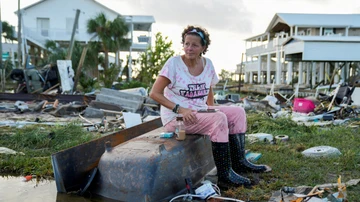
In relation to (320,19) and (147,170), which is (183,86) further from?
(320,19)

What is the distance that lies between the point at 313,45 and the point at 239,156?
1876cm

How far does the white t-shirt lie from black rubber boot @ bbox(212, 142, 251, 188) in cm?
54

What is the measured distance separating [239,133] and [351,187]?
1.24 meters

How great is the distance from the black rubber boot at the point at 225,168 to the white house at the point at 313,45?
16680 millimetres

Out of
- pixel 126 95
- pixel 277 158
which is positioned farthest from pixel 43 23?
pixel 277 158

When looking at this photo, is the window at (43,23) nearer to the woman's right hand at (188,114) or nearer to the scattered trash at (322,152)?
the scattered trash at (322,152)

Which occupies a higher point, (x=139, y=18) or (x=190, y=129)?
(x=139, y=18)

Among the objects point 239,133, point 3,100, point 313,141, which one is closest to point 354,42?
point 313,141

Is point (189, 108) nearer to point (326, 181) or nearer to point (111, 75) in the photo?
point (326, 181)

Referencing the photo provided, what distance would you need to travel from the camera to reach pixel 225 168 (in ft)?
12.4

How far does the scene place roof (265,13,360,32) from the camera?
27.5 m

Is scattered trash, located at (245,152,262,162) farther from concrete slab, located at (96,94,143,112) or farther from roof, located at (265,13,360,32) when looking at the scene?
roof, located at (265,13,360,32)

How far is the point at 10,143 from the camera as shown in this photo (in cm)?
606

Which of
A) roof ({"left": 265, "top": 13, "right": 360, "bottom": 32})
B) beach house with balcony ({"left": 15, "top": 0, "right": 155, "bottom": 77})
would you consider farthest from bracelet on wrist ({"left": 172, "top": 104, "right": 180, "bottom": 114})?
beach house with balcony ({"left": 15, "top": 0, "right": 155, "bottom": 77})
